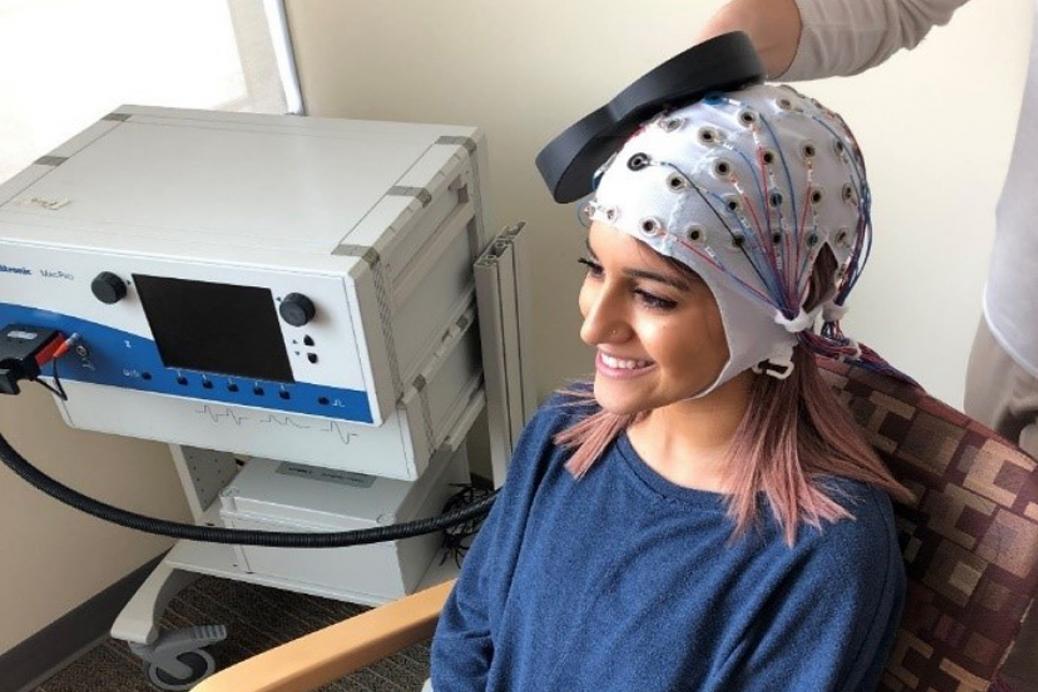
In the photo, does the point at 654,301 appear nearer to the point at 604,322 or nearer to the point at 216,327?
the point at 604,322

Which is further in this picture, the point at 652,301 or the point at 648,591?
the point at 648,591

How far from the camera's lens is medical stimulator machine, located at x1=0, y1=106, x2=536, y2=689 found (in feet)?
4.17

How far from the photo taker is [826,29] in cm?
98

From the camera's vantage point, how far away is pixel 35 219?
1.36 m

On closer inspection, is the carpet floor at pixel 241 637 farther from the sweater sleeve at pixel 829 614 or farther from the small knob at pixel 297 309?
the sweater sleeve at pixel 829 614

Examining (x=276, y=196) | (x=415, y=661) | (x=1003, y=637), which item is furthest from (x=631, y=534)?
(x=415, y=661)

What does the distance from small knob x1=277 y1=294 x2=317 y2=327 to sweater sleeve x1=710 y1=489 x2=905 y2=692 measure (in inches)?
24.7

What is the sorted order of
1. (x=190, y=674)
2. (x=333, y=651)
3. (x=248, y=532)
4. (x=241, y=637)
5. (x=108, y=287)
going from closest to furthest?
(x=333, y=651) < (x=108, y=287) < (x=248, y=532) < (x=190, y=674) < (x=241, y=637)

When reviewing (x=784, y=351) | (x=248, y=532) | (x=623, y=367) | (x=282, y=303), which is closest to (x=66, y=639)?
(x=248, y=532)

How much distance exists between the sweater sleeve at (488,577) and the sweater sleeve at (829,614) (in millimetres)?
298

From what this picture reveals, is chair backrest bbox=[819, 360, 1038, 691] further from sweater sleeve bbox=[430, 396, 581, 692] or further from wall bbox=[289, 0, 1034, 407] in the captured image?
wall bbox=[289, 0, 1034, 407]

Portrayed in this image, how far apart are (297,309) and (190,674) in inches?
38.9

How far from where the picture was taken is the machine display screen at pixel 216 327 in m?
1.28

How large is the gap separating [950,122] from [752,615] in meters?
0.81
